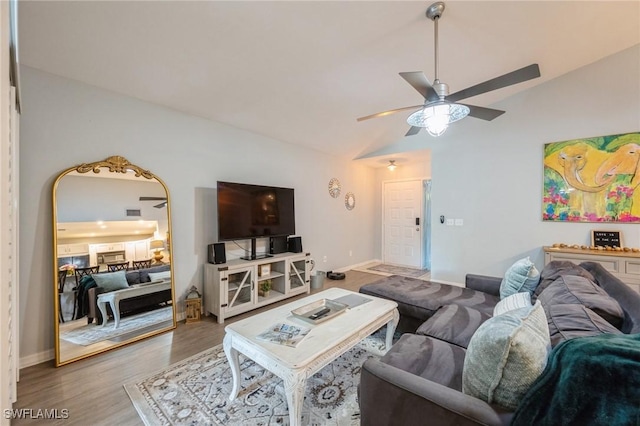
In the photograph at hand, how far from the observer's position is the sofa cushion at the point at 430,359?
A: 1383mm

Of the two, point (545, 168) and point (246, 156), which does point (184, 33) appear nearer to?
point (246, 156)

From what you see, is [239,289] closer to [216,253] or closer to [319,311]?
[216,253]

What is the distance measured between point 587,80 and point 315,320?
4.59 m

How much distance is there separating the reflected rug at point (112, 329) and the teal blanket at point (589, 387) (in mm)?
3119

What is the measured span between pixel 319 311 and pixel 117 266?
2097 mm

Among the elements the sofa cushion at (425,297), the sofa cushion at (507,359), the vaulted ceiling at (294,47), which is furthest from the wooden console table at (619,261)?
the sofa cushion at (507,359)

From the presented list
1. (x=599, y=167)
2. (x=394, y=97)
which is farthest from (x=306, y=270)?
(x=599, y=167)

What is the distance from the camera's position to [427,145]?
466 cm

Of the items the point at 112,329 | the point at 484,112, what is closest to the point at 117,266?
the point at 112,329

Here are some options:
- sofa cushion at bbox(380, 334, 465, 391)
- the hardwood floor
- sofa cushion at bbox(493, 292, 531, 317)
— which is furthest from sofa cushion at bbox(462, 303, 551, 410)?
the hardwood floor

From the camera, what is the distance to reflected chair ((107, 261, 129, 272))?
2.56 m

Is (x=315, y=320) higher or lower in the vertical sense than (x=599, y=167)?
lower

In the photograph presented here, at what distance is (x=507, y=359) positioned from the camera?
947 millimetres

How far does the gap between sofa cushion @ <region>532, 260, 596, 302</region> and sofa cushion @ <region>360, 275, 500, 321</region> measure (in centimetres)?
40
